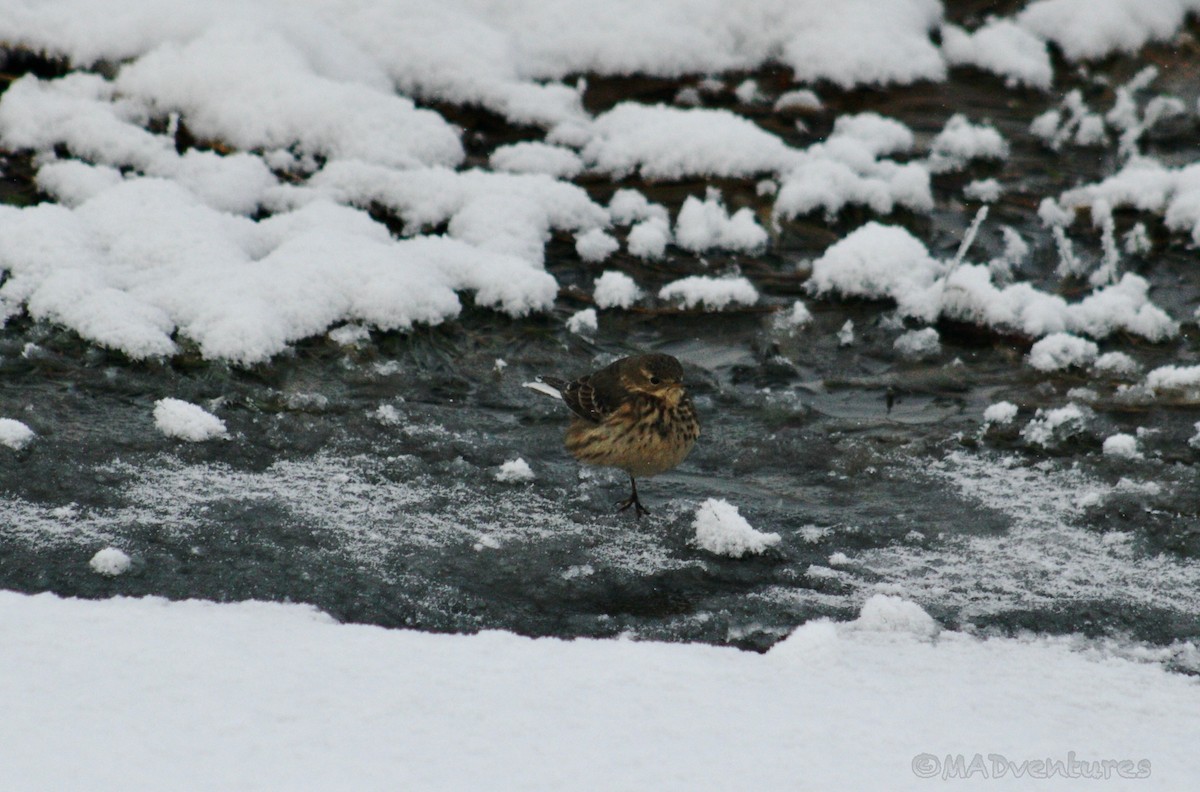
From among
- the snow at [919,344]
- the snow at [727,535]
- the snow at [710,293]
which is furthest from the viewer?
the snow at [710,293]

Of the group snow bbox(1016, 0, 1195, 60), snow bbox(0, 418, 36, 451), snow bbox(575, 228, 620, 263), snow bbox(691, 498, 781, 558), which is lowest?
snow bbox(0, 418, 36, 451)

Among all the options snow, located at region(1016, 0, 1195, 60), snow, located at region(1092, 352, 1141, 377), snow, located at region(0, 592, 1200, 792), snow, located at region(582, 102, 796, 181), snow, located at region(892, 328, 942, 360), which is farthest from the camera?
snow, located at region(1016, 0, 1195, 60)

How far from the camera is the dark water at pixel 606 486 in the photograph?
3.89 metres

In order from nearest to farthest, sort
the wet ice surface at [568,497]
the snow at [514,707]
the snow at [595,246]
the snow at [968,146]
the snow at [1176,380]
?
the snow at [514,707] → the wet ice surface at [568,497] → the snow at [1176,380] → the snow at [595,246] → the snow at [968,146]

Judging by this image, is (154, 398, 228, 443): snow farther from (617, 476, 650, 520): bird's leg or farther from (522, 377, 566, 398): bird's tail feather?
(617, 476, 650, 520): bird's leg

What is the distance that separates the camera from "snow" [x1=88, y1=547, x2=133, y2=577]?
3.77 meters

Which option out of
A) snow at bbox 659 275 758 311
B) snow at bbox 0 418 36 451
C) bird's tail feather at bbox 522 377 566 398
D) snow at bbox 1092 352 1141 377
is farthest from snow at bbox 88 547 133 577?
snow at bbox 1092 352 1141 377

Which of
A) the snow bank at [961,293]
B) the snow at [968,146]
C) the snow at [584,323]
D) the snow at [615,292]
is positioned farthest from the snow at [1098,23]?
the snow at [584,323]

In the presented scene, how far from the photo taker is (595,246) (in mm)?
6613

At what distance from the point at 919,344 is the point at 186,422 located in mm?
3327

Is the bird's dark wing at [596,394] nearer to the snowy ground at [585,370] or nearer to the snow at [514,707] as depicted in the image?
the snowy ground at [585,370]

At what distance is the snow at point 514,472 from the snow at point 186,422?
1.06 m

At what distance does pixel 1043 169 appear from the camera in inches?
310

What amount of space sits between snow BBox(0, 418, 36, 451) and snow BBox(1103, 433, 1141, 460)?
13.4ft
